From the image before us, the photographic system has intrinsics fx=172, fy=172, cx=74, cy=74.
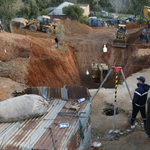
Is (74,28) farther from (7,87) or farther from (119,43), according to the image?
(7,87)

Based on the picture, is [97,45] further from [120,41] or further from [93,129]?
[93,129]

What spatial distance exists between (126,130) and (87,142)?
2022 millimetres

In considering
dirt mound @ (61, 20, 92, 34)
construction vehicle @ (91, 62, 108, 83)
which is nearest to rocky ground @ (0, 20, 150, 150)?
dirt mound @ (61, 20, 92, 34)

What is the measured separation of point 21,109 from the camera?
526 centimetres

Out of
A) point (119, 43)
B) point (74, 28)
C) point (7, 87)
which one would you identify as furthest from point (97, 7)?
point (7, 87)

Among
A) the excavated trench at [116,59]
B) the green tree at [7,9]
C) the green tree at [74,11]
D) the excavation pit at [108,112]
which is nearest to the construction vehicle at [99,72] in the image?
the excavated trench at [116,59]

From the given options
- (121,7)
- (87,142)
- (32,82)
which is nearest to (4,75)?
(32,82)

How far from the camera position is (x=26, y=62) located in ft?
48.3

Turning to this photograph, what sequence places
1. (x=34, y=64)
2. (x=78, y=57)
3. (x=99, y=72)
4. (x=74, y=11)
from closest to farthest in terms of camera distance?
(x=34, y=64), (x=99, y=72), (x=78, y=57), (x=74, y=11)

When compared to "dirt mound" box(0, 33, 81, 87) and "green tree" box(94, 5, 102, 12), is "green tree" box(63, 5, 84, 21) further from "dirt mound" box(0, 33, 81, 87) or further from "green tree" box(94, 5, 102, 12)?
"green tree" box(94, 5, 102, 12)

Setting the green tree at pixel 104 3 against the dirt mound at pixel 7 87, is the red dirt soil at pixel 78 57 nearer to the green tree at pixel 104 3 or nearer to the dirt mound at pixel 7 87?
the dirt mound at pixel 7 87

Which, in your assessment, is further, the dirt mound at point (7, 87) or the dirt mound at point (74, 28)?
the dirt mound at point (74, 28)

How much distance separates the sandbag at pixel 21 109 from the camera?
17.1ft

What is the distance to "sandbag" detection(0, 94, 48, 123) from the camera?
5215 millimetres
